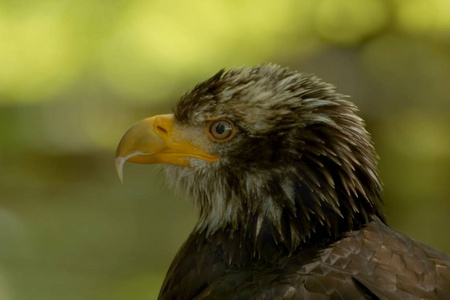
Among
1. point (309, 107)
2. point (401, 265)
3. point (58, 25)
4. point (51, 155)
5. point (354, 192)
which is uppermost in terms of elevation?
point (58, 25)

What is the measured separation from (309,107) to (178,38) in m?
3.68

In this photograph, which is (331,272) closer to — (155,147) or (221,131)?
(221,131)

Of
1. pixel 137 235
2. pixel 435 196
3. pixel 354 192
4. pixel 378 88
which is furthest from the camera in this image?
pixel 137 235

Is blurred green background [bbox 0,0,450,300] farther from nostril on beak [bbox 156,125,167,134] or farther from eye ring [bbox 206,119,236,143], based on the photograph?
eye ring [bbox 206,119,236,143]

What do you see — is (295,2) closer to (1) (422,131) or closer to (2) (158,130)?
(1) (422,131)

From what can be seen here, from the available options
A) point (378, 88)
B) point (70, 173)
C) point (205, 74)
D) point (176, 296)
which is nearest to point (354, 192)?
point (176, 296)

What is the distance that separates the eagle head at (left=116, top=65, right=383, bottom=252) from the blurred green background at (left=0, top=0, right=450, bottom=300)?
330 cm

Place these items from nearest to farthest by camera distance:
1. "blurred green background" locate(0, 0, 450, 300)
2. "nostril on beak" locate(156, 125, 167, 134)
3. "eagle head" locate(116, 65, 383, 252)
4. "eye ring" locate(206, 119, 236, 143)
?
"eagle head" locate(116, 65, 383, 252), "eye ring" locate(206, 119, 236, 143), "nostril on beak" locate(156, 125, 167, 134), "blurred green background" locate(0, 0, 450, 300)

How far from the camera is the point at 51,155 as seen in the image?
7727 millimetres

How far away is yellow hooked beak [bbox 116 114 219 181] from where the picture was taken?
3170mm

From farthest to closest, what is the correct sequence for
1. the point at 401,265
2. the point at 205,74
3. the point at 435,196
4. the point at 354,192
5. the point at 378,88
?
the point at 435,196, the point at 378,88, the point at 205,74, the point at 354,192, the point at 401,265

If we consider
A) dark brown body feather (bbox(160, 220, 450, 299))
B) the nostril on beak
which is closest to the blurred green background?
the nostril on beak

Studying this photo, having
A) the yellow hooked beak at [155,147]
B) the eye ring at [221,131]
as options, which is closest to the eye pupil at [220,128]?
the eye ring at [221,131]

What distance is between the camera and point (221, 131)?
3.10 metres
